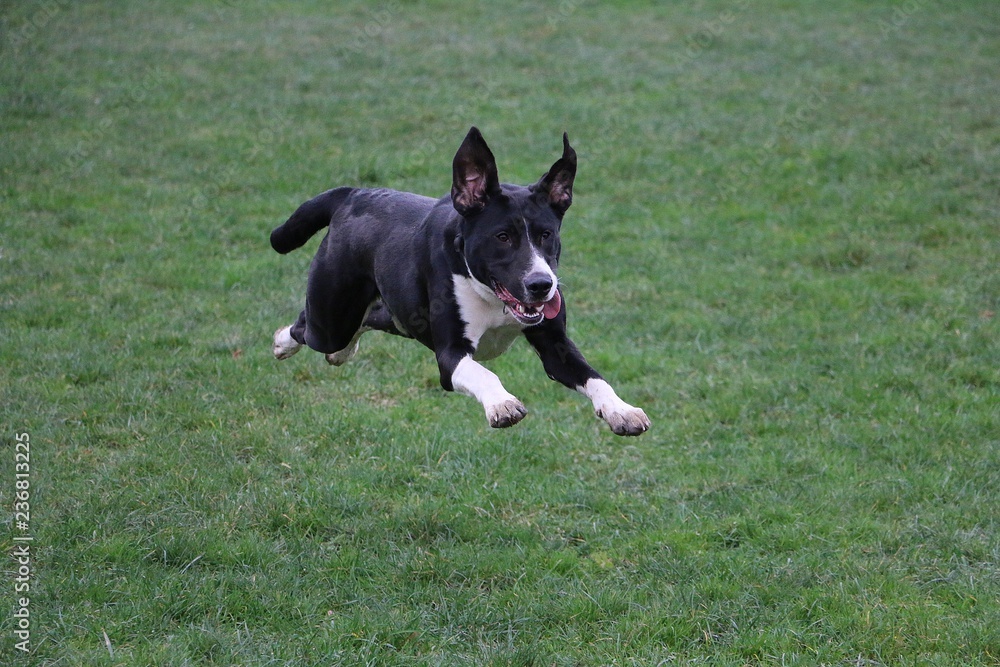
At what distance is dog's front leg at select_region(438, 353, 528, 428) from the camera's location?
443 centimetres

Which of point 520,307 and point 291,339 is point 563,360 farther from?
point 291,339

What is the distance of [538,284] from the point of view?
459 cm

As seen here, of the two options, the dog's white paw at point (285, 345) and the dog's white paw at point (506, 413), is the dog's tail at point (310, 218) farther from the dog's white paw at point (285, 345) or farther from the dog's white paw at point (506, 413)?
the dog's white paw at point (506, 413)

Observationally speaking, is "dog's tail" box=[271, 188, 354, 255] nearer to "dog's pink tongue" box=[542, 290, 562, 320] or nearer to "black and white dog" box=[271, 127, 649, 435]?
"black and white dog" box=[271, 127, 649, 435]

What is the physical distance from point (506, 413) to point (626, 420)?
53cm

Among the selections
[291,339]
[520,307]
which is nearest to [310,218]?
[291,339]

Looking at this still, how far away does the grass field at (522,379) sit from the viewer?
5.52m

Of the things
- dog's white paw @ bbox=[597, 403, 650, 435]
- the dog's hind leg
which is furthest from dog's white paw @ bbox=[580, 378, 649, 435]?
the dog's hind leg

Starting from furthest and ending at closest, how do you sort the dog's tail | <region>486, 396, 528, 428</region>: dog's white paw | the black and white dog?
the dog's tail → the black and white dog → <region>486, 396, 528, 428</region>: dog's white paw

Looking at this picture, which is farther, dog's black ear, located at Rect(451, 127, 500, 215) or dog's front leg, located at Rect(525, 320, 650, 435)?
dog's front leg, located at Rect(525, 320, 650, 435)

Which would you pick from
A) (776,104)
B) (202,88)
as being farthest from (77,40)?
(776,104)

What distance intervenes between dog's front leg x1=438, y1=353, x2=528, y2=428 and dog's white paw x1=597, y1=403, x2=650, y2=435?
358mm

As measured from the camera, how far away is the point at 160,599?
17.8 ft

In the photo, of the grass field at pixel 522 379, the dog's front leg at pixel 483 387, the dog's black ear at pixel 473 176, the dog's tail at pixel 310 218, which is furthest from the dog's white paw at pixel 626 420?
the dog's tail at pixel 310 218
